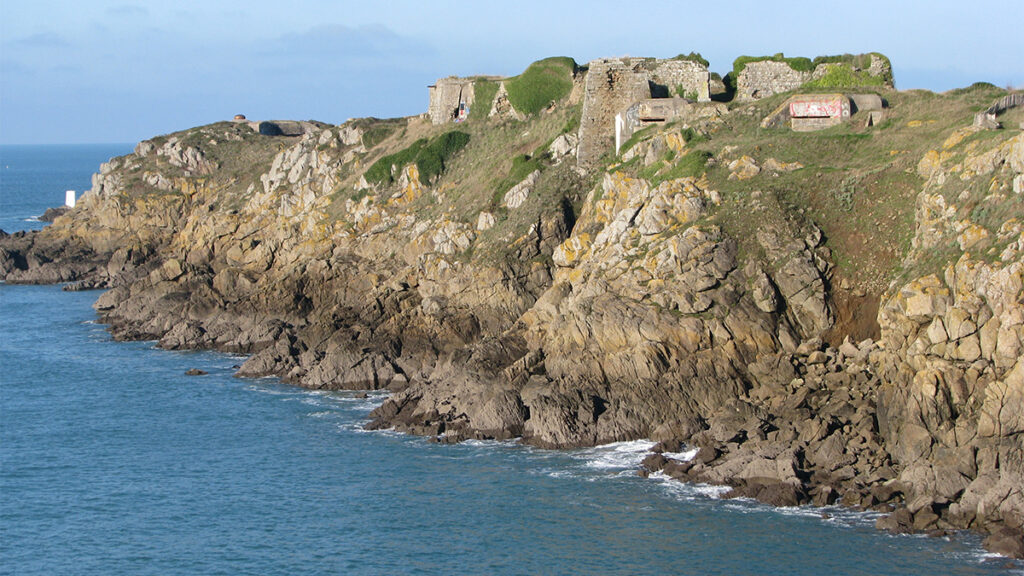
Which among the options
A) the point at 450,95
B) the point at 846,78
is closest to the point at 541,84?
the point at 450,95

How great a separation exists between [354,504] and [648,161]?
985 inches

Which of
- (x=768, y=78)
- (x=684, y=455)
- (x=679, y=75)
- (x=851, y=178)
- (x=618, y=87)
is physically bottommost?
(x=684, y=455)

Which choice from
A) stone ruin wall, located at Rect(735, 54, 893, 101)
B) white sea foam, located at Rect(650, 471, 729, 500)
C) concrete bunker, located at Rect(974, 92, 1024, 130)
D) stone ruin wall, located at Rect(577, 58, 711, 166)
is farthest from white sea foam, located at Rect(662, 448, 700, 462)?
stone ruin wall, located at Rect(735, 54, 893, 101)

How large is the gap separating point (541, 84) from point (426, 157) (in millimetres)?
9453

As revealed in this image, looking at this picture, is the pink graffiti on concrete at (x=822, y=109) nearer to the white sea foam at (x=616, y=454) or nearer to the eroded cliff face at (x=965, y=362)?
the eroded cliff face at (x=965, y=362)

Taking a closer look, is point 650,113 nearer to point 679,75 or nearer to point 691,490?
point 679,75

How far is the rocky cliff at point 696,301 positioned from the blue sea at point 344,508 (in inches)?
68.4

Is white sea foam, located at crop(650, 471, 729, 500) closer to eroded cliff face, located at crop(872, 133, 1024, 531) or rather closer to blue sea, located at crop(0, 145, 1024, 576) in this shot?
blue sea, located at crop(0, 145, 1024, 576)

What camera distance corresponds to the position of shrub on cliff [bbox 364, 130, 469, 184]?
241 ft

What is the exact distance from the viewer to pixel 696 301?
45.9 metres

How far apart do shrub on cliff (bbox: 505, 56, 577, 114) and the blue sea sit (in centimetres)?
2999

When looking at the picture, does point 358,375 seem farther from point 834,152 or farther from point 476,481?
point 834,152

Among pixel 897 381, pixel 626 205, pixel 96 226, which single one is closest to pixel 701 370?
pixel 897 381

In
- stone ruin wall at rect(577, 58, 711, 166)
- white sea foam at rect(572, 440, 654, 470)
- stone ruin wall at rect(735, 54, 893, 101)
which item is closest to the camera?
white sea foam at rect(572, 440, 654, 470)
